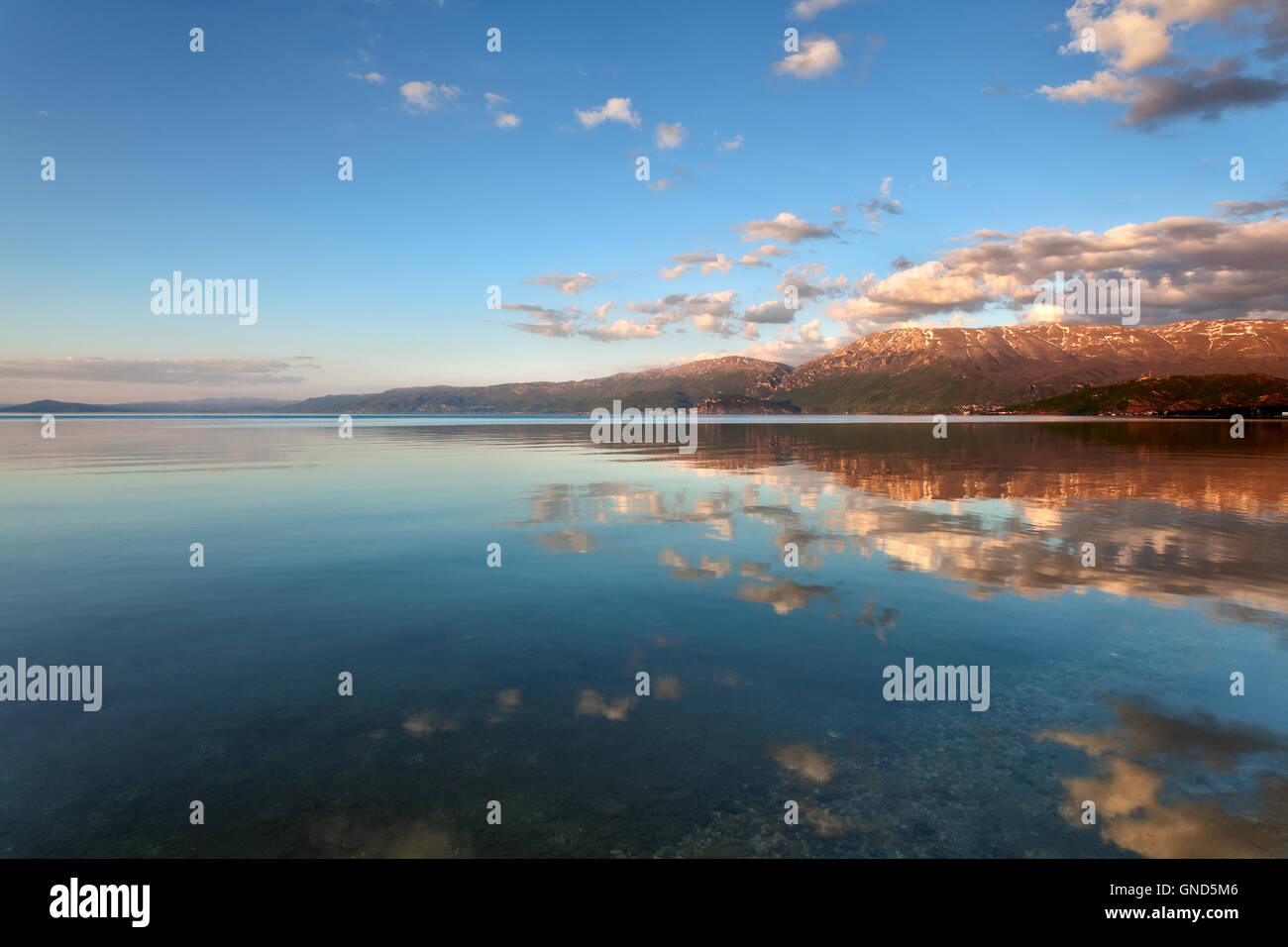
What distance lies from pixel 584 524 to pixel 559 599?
10.1 m

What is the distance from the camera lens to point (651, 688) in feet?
35.4

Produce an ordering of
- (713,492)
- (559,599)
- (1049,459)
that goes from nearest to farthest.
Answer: (559,599)
(713,492)
(1049,459)

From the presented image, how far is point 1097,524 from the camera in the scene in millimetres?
24797

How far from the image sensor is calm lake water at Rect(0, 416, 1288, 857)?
23.6ft

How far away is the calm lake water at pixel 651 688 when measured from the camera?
23.6ft

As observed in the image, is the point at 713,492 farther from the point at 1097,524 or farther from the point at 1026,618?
the point at 1026,618

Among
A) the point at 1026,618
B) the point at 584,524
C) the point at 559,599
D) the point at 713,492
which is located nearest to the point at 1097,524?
the point at 1026,618
